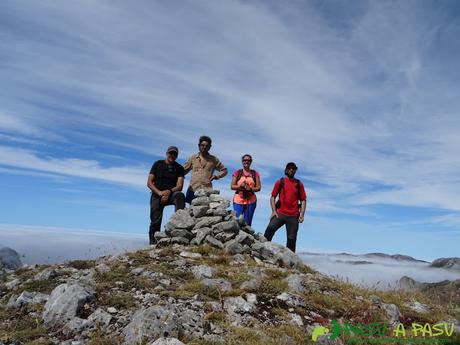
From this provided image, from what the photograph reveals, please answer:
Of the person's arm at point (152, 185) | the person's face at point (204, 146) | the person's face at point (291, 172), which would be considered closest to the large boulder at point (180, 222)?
the person's arm at point (152, 185)

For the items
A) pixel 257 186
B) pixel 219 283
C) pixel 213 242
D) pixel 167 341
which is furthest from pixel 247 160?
pixel 167 341

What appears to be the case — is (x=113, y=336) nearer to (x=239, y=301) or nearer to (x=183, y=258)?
(x=239, y=301)

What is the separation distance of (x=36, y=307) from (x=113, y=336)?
10.5 ft

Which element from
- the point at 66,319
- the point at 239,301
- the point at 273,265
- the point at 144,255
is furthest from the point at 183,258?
the point at 66,319

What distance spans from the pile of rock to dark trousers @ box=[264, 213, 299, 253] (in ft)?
2.30

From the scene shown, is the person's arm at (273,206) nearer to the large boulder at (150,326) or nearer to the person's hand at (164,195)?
the person's hand at (164,195)

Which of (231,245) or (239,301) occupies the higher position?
(231,245)

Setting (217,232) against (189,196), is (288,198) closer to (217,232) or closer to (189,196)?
(217,232)

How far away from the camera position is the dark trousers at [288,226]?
15781 mm

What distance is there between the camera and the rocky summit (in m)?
8.30

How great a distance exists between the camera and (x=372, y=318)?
34.1ft

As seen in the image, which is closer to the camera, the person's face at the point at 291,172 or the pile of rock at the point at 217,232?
the pile of rock at the point at 217,232

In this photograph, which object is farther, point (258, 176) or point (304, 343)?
point (258, 176)

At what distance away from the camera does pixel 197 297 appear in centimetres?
1012
